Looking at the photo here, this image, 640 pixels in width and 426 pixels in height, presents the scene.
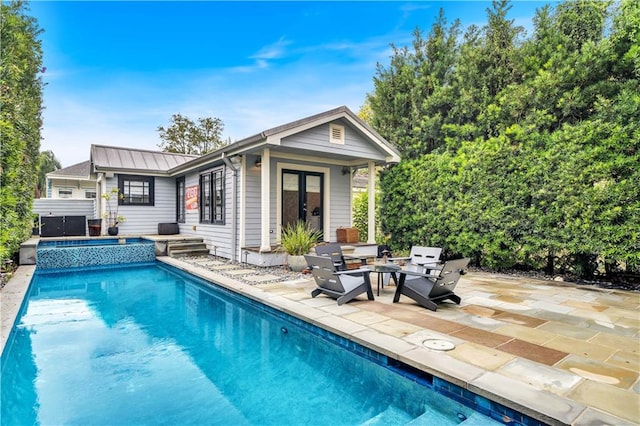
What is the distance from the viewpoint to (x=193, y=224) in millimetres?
11875

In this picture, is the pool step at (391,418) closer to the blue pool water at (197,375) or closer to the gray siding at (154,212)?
the blue pool water at (197,375)

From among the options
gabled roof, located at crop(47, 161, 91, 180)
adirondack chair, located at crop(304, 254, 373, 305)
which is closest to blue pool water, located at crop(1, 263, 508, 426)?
adirondack chair, located at crop(304, 254, 373, 305)

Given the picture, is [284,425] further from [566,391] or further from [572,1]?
[572,1]

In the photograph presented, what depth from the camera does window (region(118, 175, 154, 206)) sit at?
41.0ft

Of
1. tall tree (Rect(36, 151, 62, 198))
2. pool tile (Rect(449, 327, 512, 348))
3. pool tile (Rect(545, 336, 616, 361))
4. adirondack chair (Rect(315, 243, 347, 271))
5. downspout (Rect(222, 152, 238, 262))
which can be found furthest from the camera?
tall tree (Rect(36, 151, 62, 198))

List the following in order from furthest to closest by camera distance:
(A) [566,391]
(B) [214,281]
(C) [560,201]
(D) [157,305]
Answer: (B) [214,281]
(C) [560,201]
(D) [157,305]
(A) [566,391]

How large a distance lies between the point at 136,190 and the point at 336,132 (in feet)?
27.5

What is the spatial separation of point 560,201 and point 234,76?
11887 mm

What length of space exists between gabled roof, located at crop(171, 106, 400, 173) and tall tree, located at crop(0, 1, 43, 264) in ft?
12.9

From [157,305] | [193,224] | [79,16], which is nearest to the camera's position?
[157,305]

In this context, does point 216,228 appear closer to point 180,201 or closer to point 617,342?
point 180,201

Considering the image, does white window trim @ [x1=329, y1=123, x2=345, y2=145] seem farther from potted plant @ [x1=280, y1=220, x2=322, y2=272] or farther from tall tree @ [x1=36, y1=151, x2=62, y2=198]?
tall tree @ [x1=36, y1=151, x2=62, y2=198]

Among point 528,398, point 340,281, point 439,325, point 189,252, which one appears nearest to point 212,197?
point 189,252

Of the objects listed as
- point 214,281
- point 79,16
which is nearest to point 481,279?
point 214,281
